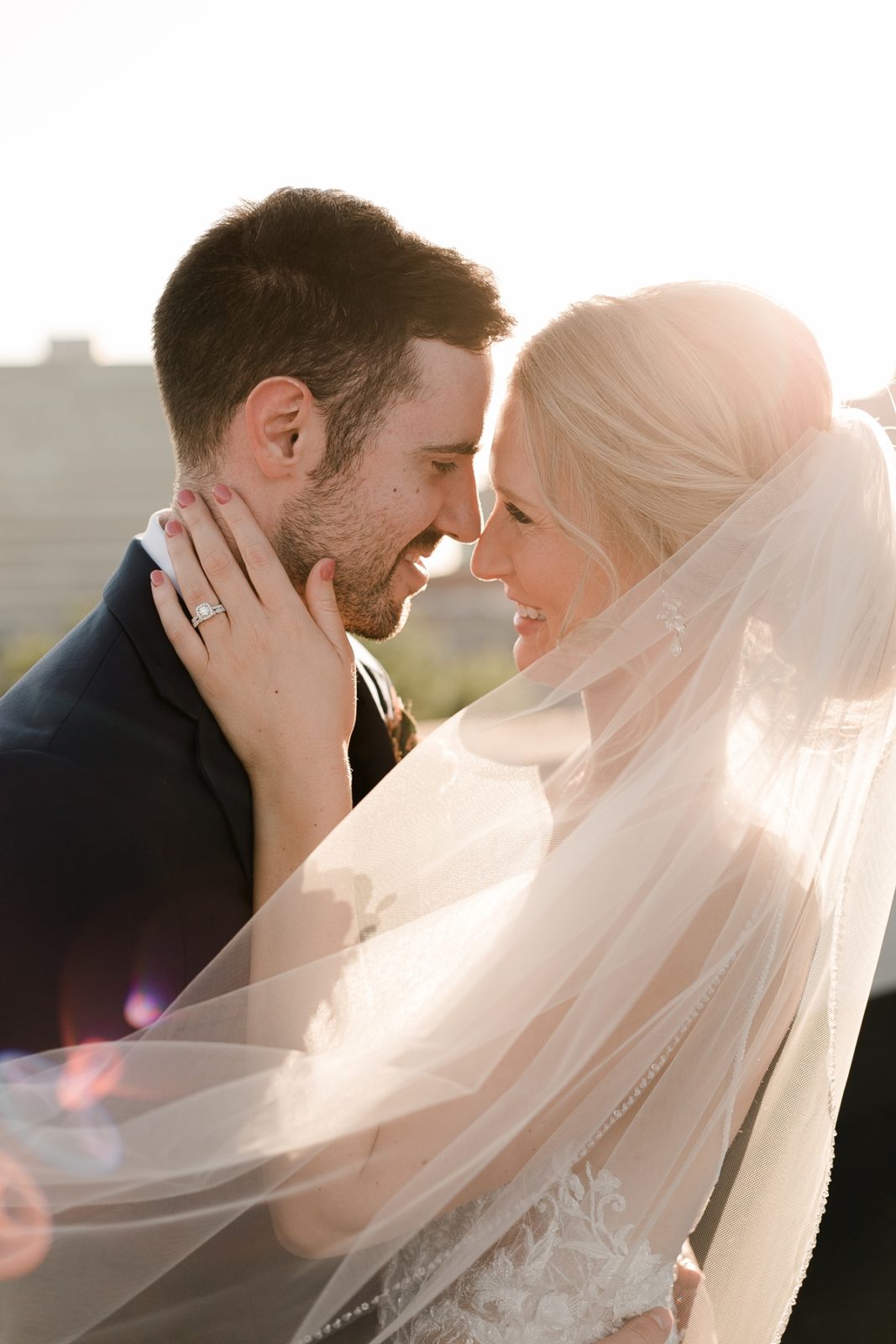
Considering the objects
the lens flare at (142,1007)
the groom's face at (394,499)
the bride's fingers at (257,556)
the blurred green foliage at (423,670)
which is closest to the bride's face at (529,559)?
the groom's face at (394,499)

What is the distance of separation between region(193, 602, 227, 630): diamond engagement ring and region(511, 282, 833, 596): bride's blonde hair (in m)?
0.79

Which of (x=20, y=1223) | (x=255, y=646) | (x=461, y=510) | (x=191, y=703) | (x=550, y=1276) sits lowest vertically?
(x=550, y=1276)

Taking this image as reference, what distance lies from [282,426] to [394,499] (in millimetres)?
312

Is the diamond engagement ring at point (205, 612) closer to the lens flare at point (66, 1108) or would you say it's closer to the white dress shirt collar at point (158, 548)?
the white dress shirt collar at point (158, 548)

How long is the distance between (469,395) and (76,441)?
41.2m

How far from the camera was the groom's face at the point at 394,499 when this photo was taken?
264 cm

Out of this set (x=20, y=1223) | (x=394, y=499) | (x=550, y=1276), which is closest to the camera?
(x=20, y=1223)

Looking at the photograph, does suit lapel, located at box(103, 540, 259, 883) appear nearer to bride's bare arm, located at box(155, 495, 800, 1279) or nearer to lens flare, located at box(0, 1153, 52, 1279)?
bride's bare arm, located at box(155, 495, 800, 1279)

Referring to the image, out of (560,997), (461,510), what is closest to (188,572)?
(461,510)

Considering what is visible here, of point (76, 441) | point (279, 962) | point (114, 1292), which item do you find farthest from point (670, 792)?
point (76, 441)

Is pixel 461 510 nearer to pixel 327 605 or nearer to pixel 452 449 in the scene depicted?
pixel 452 449

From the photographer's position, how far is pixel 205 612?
2.43 m

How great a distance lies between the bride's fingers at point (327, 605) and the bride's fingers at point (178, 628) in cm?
29

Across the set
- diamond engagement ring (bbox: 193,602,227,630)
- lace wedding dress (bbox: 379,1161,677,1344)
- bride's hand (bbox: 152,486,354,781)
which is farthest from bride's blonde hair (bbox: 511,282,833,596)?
lace wedding dress (bbox: 379,1161,677,1344)
